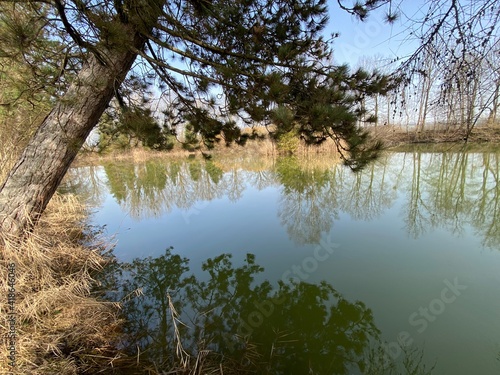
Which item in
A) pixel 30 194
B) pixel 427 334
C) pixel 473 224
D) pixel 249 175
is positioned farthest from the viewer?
pixel 249 175

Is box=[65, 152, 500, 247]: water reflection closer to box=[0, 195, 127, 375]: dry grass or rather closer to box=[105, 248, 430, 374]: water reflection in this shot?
box=[105, 248, 430, 374]: water reflection

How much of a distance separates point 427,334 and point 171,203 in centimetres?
551

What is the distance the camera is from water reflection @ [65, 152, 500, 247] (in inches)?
167

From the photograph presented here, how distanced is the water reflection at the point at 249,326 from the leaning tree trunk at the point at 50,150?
1.14m

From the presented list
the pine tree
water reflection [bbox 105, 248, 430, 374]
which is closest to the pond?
water reflection [bbox 105, 248, 430, 374]

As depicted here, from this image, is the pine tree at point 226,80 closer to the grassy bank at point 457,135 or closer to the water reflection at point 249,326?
the grassy bank at point 457,135

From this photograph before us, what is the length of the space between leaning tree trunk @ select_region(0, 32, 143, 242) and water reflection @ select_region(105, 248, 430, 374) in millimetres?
1141

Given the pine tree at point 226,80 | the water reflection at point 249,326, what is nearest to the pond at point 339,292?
the water reflection at point 249,326

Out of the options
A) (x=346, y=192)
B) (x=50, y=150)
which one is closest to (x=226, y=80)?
(x=50, y=150)

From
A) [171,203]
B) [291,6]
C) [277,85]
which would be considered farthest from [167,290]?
[171,203]

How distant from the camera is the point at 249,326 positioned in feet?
6.82

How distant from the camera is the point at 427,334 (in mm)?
1938

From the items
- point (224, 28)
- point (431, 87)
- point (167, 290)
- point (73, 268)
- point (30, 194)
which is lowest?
point (167, 290)

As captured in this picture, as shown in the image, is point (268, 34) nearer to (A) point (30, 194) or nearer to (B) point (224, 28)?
(B) point (224, 28)
